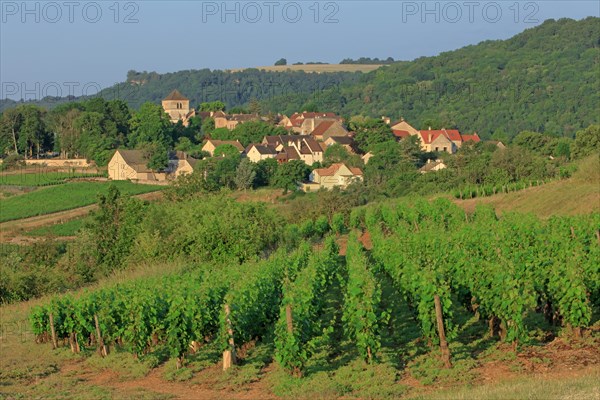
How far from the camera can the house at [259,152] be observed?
91312 millimetres

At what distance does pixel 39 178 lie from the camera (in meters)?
83.9

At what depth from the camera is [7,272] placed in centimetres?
3450

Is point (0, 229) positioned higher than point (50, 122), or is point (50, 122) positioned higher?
point (50, 122)

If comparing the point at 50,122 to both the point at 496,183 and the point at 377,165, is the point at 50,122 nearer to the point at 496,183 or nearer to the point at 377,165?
the point at 377,165

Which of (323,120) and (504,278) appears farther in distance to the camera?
(323,120)

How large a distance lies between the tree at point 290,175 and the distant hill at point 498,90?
110 ft

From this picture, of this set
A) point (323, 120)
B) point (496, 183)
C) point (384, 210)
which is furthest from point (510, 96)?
point (384, 210)

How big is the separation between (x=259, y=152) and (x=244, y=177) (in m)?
14.5

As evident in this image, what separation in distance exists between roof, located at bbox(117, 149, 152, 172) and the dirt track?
1530 centimetres

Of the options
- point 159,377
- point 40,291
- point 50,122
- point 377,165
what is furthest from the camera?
point 50,122

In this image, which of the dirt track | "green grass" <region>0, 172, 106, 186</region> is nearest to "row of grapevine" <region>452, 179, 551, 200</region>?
the dirt track

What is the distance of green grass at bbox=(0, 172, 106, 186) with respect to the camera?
266 ft

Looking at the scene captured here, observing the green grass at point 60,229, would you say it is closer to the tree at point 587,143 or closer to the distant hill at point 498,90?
the tree at point 587,143

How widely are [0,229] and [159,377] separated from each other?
46.8 metres
